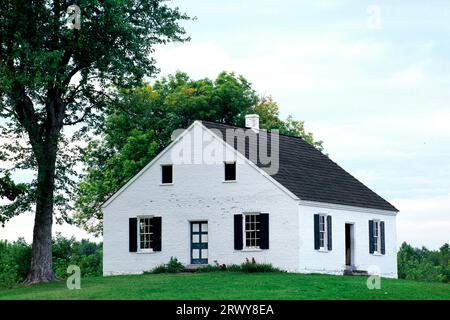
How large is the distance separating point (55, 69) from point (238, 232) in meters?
11.2

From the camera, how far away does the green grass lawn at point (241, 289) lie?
35375 millimetres

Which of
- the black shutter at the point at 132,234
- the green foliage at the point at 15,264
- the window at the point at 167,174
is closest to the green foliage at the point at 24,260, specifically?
the green foliage at the point at 15,264

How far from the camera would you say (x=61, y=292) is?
1551 inches

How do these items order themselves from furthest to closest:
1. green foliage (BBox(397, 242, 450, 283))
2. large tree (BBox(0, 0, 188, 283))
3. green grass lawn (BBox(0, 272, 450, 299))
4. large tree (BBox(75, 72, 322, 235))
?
green foliage (BBox(397, 242, 450, 283)) → large tree (BBox(75, 72, 322, 235)) → large tree (BBox(0, 0, 188, 283)) → green grass lawn (BBox(0, 272, 450, 299))

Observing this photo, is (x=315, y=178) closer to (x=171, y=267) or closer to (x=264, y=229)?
(x=264, y=229)

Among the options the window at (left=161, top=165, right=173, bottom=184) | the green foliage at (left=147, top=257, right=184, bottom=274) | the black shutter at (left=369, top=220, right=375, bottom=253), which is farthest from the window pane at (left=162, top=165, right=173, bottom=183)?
the black shutter at (left=369, top=220, right=375, bottom=253)

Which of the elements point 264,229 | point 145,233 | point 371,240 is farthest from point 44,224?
point 371,240

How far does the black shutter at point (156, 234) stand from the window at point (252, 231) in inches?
184

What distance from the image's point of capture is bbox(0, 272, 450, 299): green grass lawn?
35375 millimetres

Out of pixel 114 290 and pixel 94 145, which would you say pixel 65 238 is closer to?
pixel 94 145

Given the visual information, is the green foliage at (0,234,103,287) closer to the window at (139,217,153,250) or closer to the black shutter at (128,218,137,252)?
the black shutter at (128,218,137,252)

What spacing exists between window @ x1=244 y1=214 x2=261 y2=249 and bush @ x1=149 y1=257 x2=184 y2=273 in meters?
3.39
